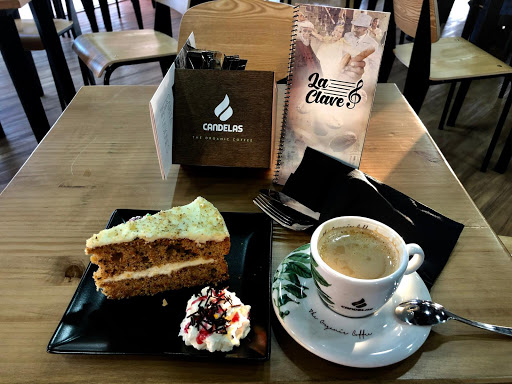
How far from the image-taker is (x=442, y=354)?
1.85ft

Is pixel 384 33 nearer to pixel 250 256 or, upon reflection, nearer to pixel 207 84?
pixel 207 84

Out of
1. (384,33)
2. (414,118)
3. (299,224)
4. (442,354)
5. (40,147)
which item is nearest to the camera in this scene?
(442,354)

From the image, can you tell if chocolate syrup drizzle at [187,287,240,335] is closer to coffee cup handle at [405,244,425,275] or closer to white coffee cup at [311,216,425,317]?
white coffee cup at [311,216,425,317]

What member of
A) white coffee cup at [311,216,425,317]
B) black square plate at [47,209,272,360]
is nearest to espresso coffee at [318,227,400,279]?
white coffee cup at [311,216,425,317]

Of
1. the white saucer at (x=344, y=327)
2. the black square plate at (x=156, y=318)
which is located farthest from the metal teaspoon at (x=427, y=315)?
the black square plate at (x=156, y=318)

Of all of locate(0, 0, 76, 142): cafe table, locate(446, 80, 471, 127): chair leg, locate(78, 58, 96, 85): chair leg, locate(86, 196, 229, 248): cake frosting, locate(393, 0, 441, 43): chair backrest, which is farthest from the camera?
locate(446, 80, 471, 127): chair leg

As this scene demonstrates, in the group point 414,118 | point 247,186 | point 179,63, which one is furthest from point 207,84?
point 414,118

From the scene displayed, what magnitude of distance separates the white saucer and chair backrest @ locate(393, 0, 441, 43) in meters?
1.38

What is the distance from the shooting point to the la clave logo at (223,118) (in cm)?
83

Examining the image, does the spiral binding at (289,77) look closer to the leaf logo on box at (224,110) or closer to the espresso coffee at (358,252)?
the leaf logo on box at (224,110)

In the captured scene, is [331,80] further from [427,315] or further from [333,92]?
[427,315]

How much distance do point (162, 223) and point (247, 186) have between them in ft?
0.84

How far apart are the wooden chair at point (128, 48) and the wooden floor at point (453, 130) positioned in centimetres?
62

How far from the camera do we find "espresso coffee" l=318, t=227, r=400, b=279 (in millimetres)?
572
